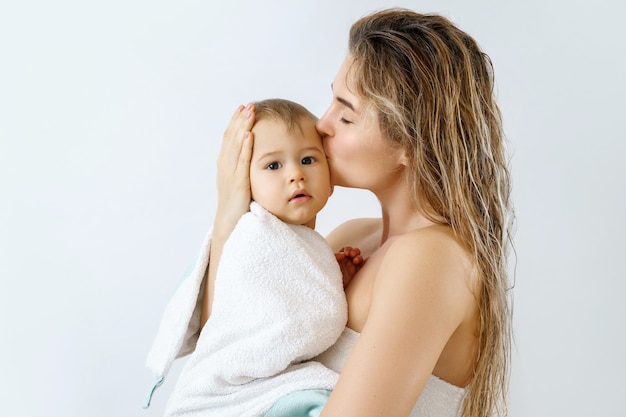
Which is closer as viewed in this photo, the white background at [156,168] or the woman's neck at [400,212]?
the woman's neck at [400,212]

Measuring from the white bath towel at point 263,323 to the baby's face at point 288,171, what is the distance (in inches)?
1.4

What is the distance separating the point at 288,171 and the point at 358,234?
576 mm

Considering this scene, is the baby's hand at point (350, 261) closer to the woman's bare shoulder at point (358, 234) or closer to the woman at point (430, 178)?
the woman at point (430, 178)

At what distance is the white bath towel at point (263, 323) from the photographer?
1.72 meters

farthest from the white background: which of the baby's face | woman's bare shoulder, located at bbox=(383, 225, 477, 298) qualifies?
woman's bare shoulder, located at bbox=(383, 225, 477, 298)

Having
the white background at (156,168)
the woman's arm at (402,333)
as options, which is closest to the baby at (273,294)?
the woman's arm at (402,333)

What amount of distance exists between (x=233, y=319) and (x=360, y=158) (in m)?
0.45

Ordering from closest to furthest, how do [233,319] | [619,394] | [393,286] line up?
[393,286] → [233,319] → [619,394]

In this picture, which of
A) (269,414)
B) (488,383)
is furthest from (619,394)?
(269,414)

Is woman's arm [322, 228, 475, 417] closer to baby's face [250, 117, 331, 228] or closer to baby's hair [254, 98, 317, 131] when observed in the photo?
baby's face [250, 117, 331, 228]

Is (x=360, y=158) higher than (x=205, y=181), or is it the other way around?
(x=360, y=158)

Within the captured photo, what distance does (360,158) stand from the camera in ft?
6.17

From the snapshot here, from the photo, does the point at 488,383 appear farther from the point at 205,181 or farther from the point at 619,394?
the point at 205,181

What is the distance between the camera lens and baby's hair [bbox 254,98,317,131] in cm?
185
